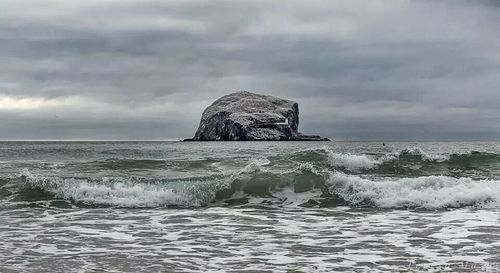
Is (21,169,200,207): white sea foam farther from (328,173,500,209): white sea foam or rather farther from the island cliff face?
the island cliff face

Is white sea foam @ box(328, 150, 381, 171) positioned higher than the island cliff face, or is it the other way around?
the island cliff face

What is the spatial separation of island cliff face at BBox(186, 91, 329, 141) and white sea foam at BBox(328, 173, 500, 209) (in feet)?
501

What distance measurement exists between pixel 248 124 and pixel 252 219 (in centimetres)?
16271

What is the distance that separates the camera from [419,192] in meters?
17.1

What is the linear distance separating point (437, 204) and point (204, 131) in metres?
177

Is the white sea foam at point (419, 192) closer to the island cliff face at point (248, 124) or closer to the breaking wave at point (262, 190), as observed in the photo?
the breaking wave at point (262, 190)

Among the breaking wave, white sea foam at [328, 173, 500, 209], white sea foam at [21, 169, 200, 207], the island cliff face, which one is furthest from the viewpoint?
the island cliff face

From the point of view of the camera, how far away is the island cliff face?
177m

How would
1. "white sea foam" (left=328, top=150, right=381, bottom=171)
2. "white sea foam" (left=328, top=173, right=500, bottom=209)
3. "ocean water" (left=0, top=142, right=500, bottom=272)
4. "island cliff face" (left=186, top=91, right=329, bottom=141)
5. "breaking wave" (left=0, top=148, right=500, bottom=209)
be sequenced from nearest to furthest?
"ocean water" (left=0, top=142, right=500, bottom=272) → "white sea foam" (left=328, top=173, right=500, bottom=209) → "breaking wave" (left=0, top=148, right=500, bottom=209) → "white sea foam" (left=328, top=150, right=381, bottom=171) → "island cliff face" (left=186, top=91, right=329, bottom=141)

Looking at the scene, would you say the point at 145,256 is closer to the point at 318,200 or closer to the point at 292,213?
the point at 292,213

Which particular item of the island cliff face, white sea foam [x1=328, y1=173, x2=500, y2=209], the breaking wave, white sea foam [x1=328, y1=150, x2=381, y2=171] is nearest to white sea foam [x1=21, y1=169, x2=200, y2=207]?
the breaking wave

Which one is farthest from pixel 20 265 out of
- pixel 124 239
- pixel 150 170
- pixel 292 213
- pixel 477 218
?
pixel 150 170

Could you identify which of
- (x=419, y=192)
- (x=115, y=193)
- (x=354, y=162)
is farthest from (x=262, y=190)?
(x=354, y=162)

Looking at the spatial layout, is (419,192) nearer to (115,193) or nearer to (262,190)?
(262,190)
